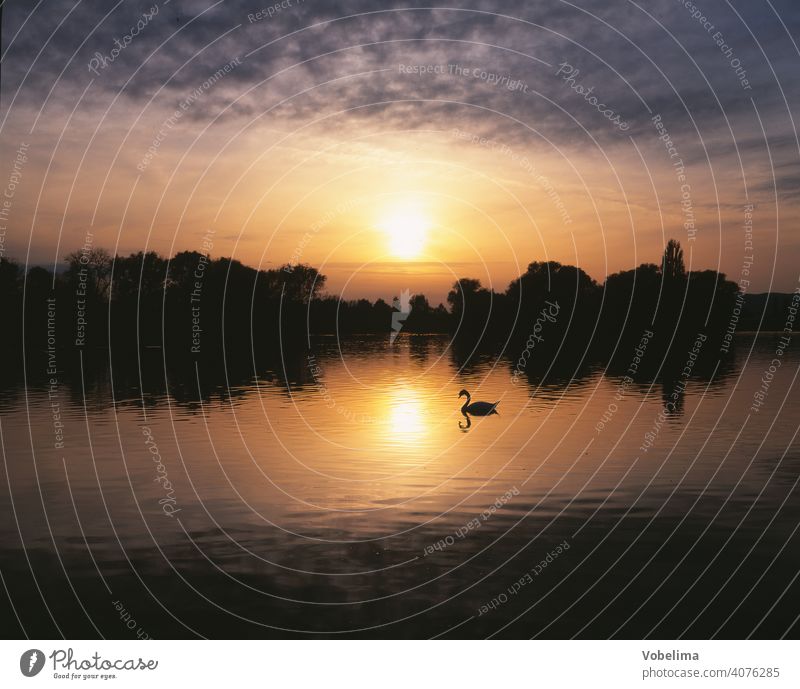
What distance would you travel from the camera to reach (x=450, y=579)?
52.7 ft

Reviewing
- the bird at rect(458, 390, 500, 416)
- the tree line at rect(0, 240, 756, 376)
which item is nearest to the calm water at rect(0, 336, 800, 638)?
the bird at rect(458, 390, 500, 416)

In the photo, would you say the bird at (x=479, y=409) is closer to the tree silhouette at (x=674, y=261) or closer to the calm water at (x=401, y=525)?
the calm water at (x=401, y=525)

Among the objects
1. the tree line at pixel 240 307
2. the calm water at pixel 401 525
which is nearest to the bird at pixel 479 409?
the calm water at pixel 401 525

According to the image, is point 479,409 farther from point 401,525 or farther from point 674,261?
point 674,261

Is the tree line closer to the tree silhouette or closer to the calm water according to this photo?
the tree silhouette

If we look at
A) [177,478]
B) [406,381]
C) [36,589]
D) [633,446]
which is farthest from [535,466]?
[406,381]

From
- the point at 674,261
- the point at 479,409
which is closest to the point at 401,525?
the point at 479,409

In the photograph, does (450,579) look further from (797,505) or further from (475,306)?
(475,306)

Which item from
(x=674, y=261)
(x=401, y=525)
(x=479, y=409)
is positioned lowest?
(x=401, y=525)

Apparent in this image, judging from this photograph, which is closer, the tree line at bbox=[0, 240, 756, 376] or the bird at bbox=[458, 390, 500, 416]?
the bird at bbox=[458, 390, 500, 416]

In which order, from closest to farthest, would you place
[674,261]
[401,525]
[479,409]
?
[401,525], [479,409], [674,261]

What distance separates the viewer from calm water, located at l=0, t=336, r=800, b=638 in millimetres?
14477

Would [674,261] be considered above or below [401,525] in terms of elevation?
above

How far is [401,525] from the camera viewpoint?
20.2 meters
